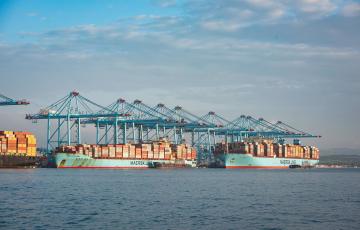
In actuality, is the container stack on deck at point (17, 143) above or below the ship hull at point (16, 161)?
above

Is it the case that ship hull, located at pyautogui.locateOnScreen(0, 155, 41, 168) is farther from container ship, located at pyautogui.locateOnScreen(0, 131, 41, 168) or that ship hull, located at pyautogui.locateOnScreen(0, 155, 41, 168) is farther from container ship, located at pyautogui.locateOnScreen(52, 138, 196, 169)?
container ship, located at pyautogui.locateOnScreen(52, 138, 196, 169)

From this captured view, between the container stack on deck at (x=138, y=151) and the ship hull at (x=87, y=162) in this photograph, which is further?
the container stack on deck at (x=138, y=151)

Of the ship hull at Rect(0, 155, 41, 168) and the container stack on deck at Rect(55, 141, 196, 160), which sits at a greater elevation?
the container stack on deck at Rect(55, 141, 196, 160)

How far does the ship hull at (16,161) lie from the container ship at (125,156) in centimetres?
1006

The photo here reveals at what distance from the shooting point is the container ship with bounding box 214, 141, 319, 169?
153125mm

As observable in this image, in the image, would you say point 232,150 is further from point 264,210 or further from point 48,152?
point 264,210

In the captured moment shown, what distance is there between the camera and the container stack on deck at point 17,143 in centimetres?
11506

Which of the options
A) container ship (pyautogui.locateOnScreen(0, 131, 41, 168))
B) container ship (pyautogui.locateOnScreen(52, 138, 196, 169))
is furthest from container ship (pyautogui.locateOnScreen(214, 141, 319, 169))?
container ship (pyautogui.locateOnScreen(0, 131, 41, 168))

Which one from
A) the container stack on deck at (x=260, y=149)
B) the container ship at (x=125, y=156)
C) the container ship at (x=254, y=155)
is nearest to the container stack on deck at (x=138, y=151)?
the container ship at (x=125, y=156)

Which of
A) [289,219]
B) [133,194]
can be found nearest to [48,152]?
[133,194]

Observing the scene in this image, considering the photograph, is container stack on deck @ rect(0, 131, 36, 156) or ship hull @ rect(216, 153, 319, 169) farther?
ship hull @ rect(216, 153, 319, 169)

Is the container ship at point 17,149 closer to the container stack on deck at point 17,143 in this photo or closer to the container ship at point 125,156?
the container stack on deck at point 17,143

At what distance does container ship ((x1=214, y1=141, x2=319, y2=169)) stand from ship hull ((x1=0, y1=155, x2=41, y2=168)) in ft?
186

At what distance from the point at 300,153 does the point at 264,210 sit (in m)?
156
